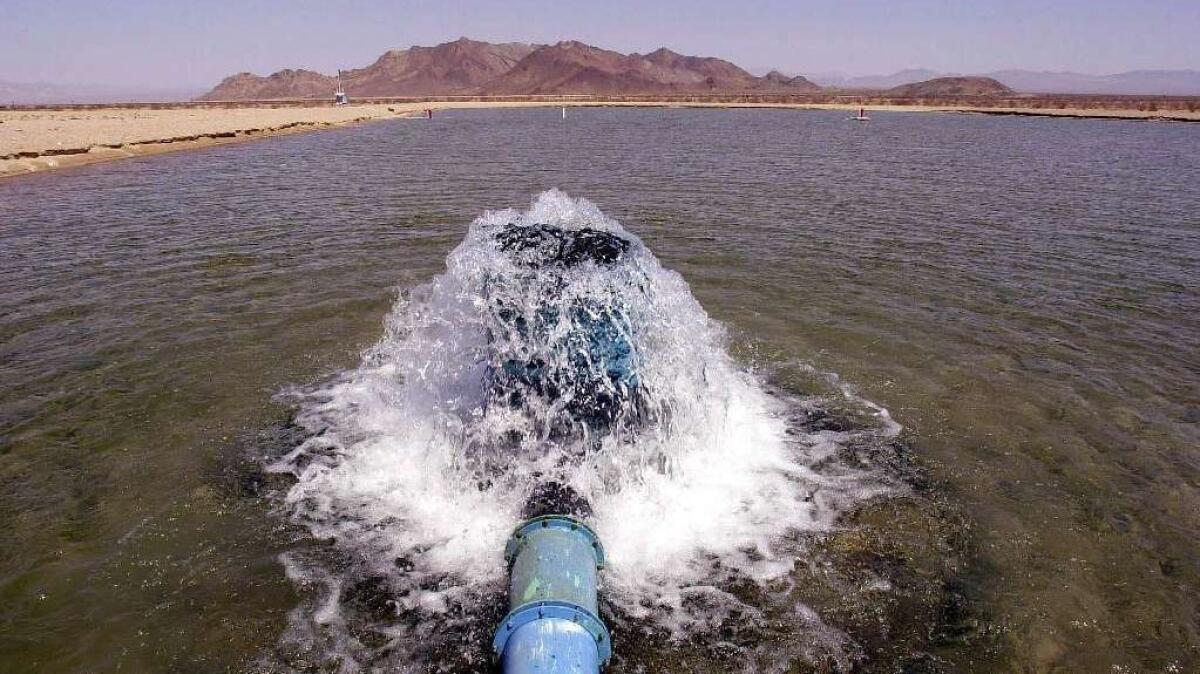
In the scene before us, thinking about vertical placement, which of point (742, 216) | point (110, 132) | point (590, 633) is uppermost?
point (110, 132)

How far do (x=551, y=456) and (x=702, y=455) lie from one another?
7.82ft

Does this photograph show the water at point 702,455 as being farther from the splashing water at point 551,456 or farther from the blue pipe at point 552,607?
the blue pipe at point 552,607

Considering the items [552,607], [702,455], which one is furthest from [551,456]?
[552,607]

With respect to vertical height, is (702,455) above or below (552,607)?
below

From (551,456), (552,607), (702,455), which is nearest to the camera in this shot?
(552,607)

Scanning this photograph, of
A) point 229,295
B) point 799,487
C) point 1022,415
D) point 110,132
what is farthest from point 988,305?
point 110,132

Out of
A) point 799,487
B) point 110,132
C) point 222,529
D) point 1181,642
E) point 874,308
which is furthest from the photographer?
point 110,132

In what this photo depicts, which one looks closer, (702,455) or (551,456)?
(551,456)

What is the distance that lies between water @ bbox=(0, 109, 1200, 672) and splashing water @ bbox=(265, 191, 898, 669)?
0.22 ft

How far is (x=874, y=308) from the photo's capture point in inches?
578

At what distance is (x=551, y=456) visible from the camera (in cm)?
845

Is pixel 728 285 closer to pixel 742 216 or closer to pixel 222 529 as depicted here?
pixel 742 216

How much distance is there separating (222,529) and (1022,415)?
39.2ft

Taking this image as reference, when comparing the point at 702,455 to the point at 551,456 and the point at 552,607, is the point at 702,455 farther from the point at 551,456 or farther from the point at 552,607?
the point at 552,607
